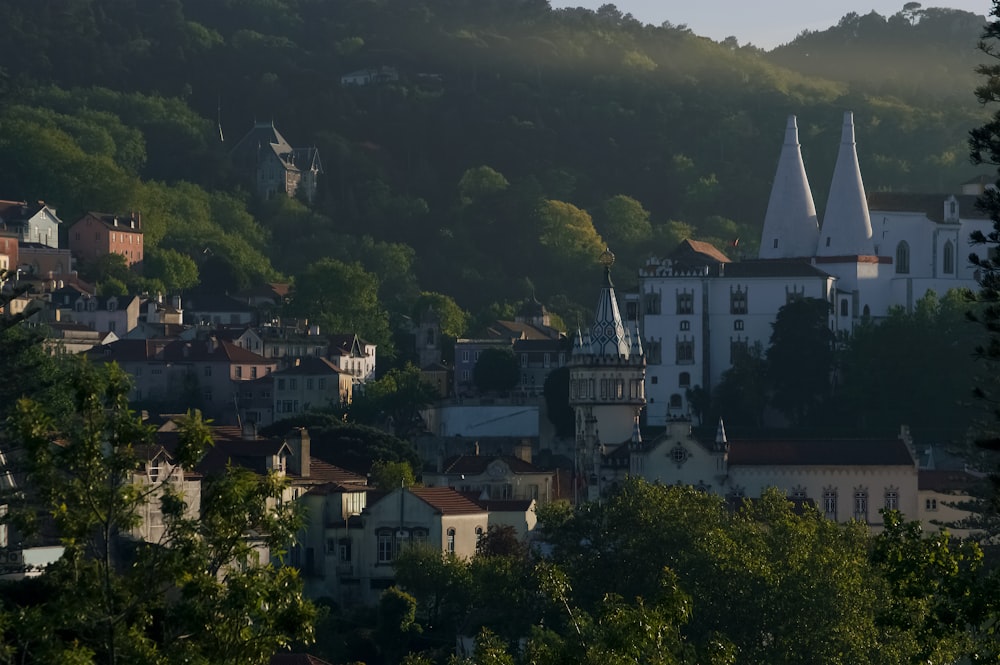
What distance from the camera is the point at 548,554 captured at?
81.0 metres

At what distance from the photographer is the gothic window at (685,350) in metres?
110

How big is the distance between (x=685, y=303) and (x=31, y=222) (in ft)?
135

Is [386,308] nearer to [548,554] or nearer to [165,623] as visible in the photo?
[548,554]

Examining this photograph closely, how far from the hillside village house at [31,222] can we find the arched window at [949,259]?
44862 millimetres

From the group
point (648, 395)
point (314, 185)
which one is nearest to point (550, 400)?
point (648, 395)

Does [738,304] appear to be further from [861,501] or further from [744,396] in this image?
[861,501]

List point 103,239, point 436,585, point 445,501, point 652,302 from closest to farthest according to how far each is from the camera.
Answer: point 436,585 → point 445,501 → point 652,302 → point 103,239

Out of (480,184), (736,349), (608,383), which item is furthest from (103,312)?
(480,184)

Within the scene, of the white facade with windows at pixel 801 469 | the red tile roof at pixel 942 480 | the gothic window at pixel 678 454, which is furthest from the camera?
the gothic window at pixel 678 454

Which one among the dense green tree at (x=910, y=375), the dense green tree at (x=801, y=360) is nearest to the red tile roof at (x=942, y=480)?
the dense green tree at (x=910, y=375)

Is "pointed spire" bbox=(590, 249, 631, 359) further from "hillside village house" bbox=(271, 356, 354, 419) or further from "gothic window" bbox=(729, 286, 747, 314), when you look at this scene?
"hillside village house" bbox=(271, 356, 354, 419)

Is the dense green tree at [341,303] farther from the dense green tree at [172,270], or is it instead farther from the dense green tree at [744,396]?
the dense green tree at [744,396]

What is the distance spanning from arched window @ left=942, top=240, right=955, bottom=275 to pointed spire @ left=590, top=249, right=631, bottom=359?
17.4 meters

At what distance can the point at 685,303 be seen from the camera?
364 feet
